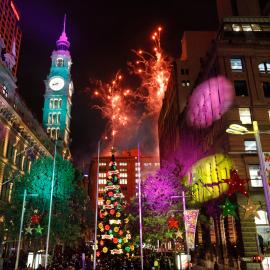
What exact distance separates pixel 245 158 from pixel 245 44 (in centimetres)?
1486

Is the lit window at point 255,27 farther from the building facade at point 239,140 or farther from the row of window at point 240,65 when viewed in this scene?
the row of window at point 240,65

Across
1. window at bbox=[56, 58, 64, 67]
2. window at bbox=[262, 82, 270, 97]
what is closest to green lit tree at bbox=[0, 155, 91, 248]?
window at bbox=[262, 82, 270, 97]

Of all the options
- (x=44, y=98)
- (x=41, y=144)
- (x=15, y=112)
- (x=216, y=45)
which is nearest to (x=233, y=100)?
(x=216, y=45)

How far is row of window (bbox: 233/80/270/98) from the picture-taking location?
37.8 metres

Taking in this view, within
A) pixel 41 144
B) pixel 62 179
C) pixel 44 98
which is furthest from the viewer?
pixel 44 98

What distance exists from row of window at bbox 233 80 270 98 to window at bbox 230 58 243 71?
192 centimetres

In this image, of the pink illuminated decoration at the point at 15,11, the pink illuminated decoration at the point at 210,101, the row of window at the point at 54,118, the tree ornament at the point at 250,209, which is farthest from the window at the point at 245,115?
the pink illuminated decoration at the point at 15,11

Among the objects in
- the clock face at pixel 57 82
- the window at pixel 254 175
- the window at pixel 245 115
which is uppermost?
the clock face at pixel 57 82

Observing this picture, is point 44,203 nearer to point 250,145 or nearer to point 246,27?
point 250,145

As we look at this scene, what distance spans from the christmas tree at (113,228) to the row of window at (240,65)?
2078 cm

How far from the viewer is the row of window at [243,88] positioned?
3781 centimetres

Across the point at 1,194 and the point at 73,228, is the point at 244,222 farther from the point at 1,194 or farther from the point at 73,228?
the point at 1,194

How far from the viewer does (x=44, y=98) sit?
373 feet

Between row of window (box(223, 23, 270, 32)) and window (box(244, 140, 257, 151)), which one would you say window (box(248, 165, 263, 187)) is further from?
row of window (box(223, 23, 270, 32))
